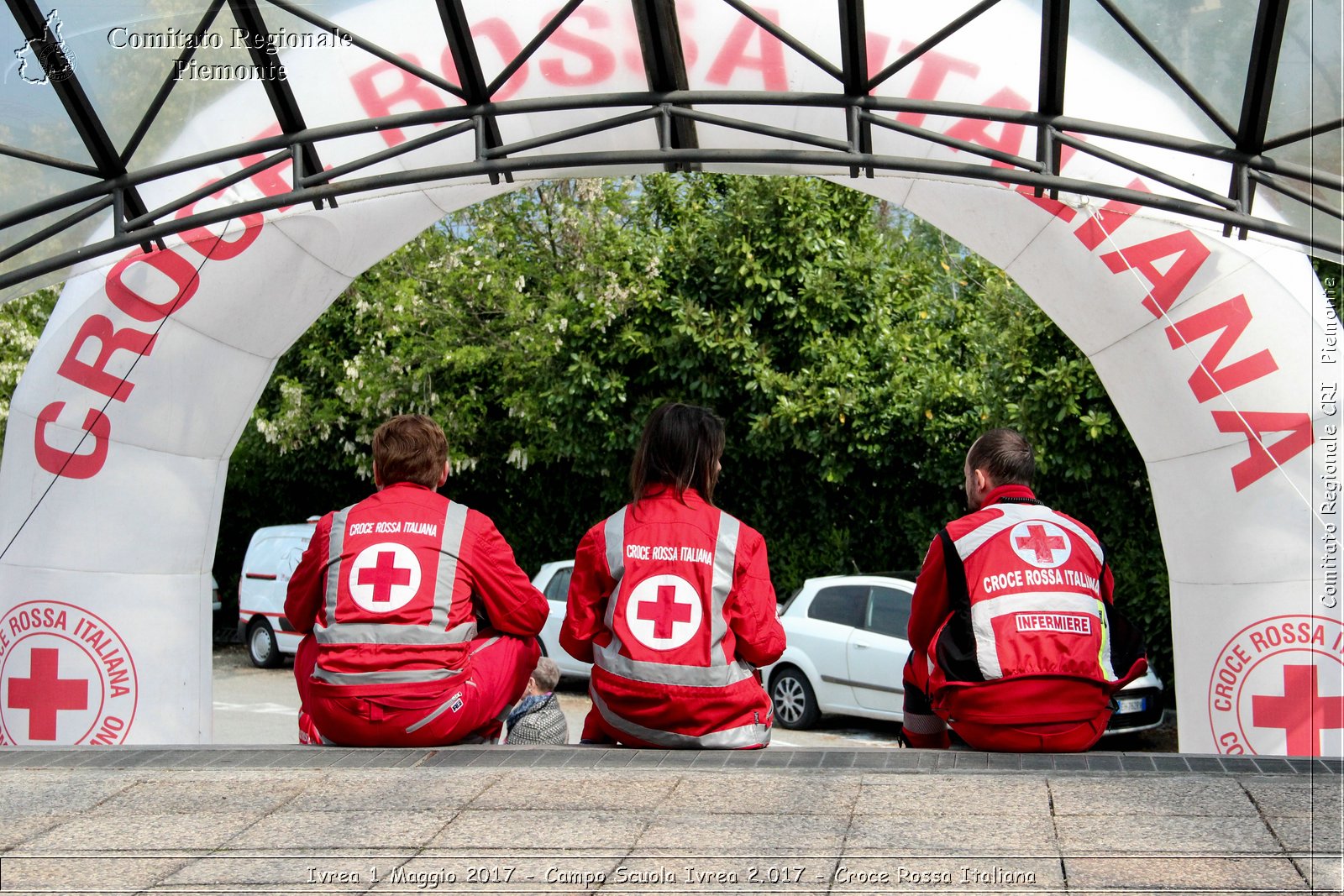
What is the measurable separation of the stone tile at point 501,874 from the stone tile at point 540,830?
0.09 m

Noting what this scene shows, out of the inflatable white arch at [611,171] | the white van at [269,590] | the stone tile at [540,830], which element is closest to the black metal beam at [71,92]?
the inflatable white arch at [611,171]

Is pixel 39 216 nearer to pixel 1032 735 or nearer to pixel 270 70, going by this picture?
pixel 270 70

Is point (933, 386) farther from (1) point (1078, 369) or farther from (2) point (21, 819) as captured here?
(2) point (21, 819)

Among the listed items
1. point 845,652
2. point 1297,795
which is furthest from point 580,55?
point 845,652

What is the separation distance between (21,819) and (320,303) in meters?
4.30

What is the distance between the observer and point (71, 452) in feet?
23.0

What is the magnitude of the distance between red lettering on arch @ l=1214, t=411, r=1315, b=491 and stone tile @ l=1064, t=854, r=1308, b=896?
3445 millimetres

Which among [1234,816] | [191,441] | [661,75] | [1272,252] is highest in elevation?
[661,75]

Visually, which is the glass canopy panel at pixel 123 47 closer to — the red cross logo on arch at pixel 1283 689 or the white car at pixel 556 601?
the red cross logo on arch at pixel 1283 689

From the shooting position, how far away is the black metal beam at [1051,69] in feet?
19.7

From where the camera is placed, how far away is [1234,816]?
3525 mm

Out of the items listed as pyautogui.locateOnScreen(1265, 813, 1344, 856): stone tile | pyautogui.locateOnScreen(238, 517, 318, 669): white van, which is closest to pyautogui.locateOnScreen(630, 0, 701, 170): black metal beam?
pyautogui.locateOnScreen(1265, 813, 1344, 856): stone tile

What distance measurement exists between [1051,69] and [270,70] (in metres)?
3.96

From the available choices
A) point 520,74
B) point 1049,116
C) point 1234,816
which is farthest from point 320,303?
point 1234,816
